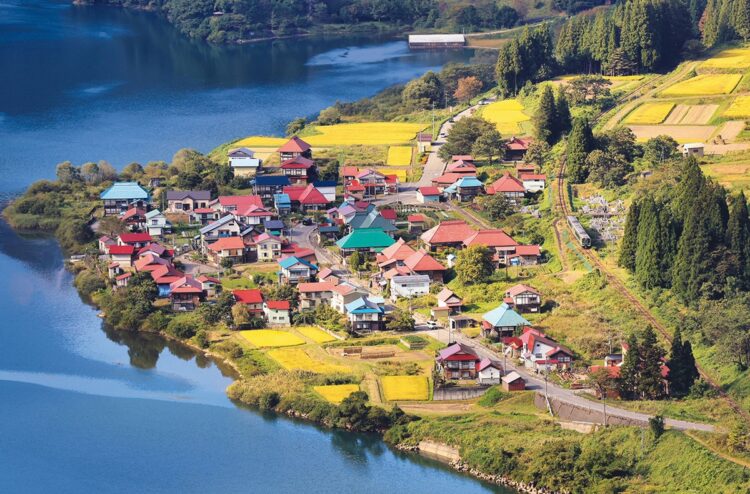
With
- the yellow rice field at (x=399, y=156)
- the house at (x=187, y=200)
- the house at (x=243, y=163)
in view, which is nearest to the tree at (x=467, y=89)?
the yellow rice field at (x=399, y=156)

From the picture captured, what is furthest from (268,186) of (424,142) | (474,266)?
(474,266)

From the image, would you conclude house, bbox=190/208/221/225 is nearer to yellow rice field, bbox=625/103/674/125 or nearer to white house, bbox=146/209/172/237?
white house, bbox=146/209/172/237

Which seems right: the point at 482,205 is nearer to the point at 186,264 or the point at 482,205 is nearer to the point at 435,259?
the point at 435,259

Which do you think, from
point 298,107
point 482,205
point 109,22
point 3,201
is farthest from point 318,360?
point 109,22

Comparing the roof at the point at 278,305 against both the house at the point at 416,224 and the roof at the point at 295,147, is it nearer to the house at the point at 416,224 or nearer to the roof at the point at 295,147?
the house at the point at 416,224

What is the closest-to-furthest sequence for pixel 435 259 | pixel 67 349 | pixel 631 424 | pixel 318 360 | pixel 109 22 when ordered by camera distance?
pixel 631 424 → pixel 318 360 → pixel 67 349 → pixel 435 259 → pixel 109 22

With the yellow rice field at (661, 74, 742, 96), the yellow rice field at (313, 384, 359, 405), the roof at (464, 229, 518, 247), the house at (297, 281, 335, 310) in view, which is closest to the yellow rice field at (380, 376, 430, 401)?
the yellow rice field at (313, 384, 359, 405)

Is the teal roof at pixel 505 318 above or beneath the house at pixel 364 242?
above
